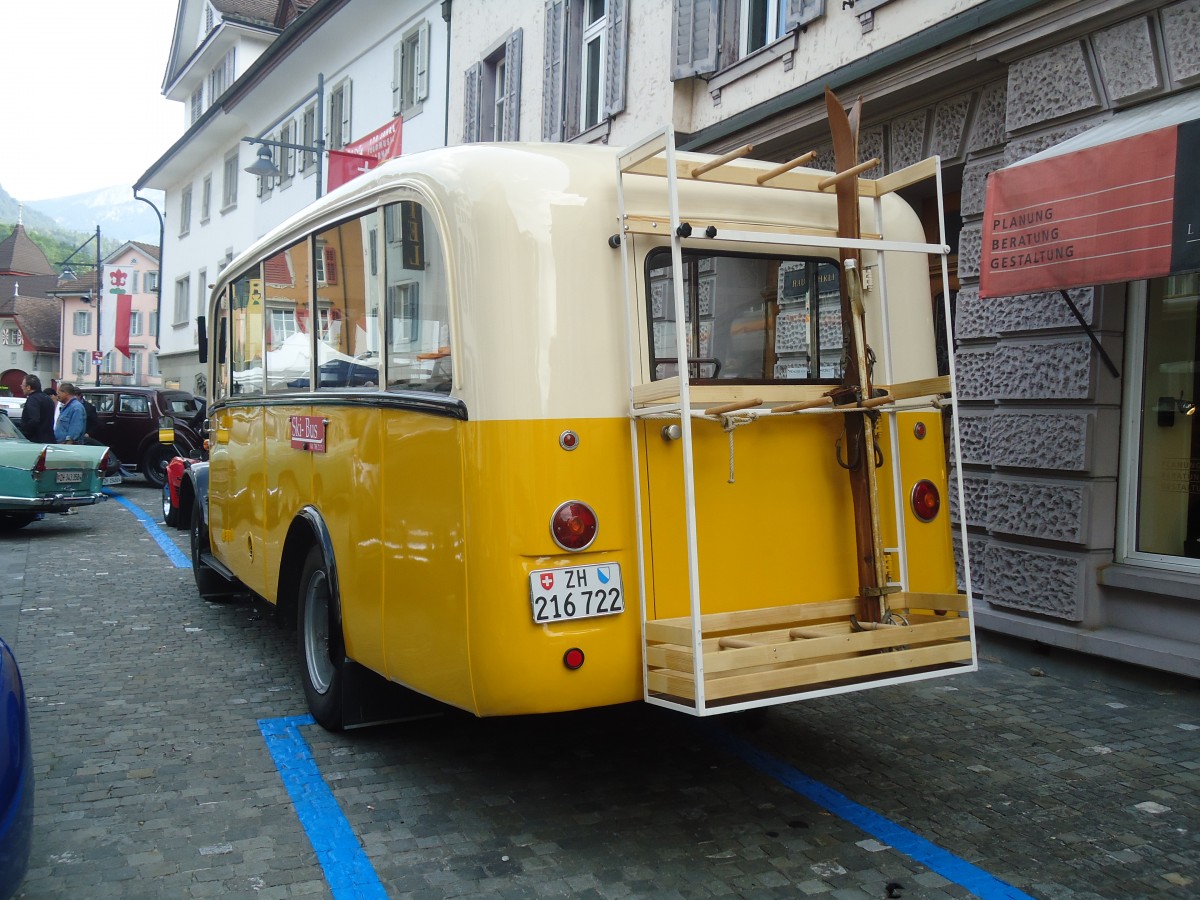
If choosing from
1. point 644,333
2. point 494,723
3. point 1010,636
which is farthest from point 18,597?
point 1010,636

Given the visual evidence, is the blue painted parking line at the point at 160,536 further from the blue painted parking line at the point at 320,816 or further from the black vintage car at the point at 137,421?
the blue painted parking line at the point at 320,816

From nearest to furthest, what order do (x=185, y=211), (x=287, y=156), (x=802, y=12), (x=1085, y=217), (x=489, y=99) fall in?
(x=1085, y=217)
(x=802, y=12)
(x=489, y=99)
(x=287, y=156)
(x=185, y=211)

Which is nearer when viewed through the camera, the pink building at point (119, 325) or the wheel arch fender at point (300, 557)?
the wheel arch fender at point (300, 557)

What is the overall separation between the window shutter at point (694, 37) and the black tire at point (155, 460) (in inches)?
443

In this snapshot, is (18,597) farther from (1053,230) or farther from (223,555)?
(1053,230)

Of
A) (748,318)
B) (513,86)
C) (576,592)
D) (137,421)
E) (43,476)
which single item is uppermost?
(513,86)

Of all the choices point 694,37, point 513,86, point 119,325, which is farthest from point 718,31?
point 119,325

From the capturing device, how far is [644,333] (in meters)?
4.02

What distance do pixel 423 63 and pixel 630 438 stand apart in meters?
16.9

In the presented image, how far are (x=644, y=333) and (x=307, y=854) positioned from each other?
224 cm

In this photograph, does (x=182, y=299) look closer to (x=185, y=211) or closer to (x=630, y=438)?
(x=185, y=211)

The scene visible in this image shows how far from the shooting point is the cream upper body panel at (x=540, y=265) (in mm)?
3789

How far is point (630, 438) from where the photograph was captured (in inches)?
155

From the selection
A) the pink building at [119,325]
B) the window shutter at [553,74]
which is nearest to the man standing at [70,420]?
the window shutter at [553,74]
